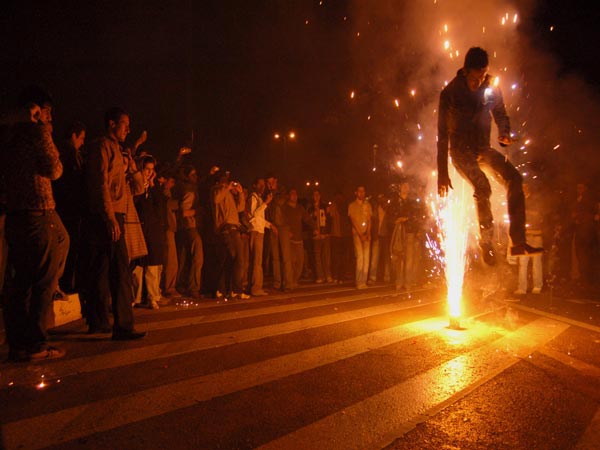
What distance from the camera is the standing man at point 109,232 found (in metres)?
4.78

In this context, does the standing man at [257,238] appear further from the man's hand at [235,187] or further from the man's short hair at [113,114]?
the man's short hair at [113,114]

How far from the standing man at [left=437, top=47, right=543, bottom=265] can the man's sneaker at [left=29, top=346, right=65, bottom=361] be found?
457cm

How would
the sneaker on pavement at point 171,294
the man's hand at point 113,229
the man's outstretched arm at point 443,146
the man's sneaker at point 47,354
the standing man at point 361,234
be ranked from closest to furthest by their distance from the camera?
the man's sneaker at point 47,354 < the man's hand at point 113,229 < the man's outstretched arm at point 443,146 < the sneaker on pavement at point 171,294 < the standing man at point 361,234

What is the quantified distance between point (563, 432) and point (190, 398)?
2398 millimetres

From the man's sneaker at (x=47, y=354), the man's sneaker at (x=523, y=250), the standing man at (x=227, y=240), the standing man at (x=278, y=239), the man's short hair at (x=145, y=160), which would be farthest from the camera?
the standing man at (x=278, y=239)

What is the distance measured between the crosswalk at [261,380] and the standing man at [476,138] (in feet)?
5.30

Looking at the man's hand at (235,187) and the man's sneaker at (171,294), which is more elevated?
the man's hand at (235,187)

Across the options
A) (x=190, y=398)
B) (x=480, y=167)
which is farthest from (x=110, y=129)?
(x=480, y=167)

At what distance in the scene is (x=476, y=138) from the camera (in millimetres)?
5715

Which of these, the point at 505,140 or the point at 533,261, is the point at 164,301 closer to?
the point at 505,140

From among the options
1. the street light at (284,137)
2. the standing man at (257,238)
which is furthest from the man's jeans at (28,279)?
the street light at (284,137)

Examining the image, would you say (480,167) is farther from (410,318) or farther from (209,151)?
(209,151)

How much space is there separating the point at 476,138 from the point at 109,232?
4.49 metres

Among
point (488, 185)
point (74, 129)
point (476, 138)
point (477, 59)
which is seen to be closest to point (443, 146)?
point (476, 138)
